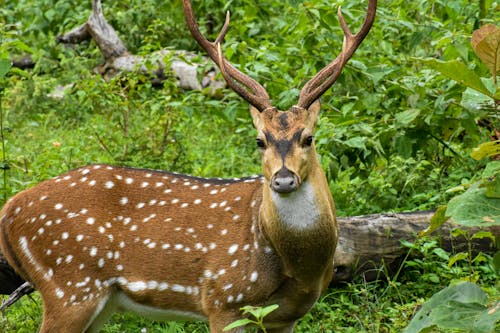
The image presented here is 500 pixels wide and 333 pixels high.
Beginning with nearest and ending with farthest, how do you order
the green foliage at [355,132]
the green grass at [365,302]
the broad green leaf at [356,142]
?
the green grass at [365,302] < the green foliage at [355,132] < the broad green leaf at [356,142]

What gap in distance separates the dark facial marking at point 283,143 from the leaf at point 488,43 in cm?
125

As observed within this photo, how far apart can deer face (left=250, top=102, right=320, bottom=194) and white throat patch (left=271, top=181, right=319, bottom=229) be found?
0.29ft

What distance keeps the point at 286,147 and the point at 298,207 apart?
344 millimetres

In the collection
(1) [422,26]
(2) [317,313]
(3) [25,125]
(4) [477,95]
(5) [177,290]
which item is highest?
(4) [477,95]

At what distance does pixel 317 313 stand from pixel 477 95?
8.24 ft

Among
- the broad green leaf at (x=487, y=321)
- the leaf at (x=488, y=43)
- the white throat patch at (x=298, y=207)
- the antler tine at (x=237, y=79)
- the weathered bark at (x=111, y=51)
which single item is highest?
the leaf at (x=488, y=43)

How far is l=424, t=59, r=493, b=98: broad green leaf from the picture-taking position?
3.97 metres

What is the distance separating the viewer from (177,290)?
560 centimetres

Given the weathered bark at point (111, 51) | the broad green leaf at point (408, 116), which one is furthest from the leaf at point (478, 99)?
the weathered bark at point (111, 51)

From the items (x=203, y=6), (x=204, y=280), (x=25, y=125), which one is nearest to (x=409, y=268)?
(x=204, y=280)

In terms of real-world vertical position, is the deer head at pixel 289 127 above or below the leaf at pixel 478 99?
below

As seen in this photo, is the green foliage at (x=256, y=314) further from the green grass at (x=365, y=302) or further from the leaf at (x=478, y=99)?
the green grass at (x=365, y=302)

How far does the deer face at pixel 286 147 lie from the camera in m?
4.84

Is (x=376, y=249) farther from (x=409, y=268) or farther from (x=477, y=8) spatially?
(x=477, y=8)
